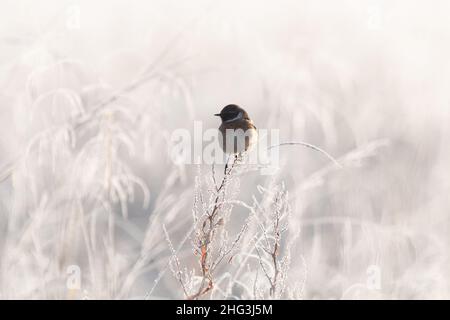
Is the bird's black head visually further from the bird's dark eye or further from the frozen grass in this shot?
the frozen grass

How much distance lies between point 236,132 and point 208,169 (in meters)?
1.53

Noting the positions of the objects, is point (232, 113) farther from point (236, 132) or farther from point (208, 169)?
point (208, 169)

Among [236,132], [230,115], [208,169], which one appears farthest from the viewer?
[230,115]

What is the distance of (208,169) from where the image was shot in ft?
15.0

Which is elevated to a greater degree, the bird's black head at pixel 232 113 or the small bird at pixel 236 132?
the bird's black head at pixel 232 113

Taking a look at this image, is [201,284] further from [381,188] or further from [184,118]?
[184,118]

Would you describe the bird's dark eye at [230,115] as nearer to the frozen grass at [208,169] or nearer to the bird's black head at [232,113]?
the bird's black head at [232,113]

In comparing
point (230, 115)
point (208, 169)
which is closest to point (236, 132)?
point (230, 115)

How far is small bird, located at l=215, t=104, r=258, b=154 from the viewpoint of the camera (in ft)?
19.0

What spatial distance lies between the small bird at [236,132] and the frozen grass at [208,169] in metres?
0.27

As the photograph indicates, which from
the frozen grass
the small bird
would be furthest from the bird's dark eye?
the frozen grass

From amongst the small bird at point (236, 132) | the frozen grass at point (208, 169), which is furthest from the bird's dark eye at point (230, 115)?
the frozen grass at point (208, 169)

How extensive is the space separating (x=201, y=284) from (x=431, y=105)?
4.20 m

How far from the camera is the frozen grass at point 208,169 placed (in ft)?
13.2
